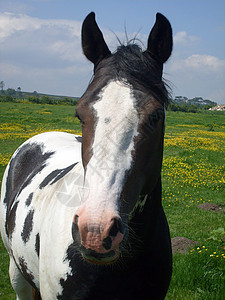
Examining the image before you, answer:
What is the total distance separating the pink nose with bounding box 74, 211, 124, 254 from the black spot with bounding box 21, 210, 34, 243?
1.41 meters

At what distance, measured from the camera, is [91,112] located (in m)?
1.87

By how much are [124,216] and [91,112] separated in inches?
26.2

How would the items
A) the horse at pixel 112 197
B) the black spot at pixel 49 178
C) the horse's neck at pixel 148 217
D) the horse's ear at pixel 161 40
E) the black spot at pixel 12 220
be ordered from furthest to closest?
the black spot at pixel 12 220
the black spot at pixel 49 178
the horse's ear at pixel 161 40
the horse's neck at pixel 148 217
the horse at pixel 112 197

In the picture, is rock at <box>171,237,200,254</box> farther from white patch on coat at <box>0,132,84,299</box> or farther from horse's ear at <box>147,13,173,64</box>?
horse's ear at <box>147,13,173,64</box>

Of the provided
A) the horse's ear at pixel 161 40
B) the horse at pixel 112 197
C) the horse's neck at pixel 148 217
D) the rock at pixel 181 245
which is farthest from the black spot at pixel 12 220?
the rock at pixel 181 245

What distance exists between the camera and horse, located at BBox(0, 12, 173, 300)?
5.15ft

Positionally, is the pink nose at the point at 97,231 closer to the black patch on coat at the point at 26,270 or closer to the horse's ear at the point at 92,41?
the horse's ear at the point at 92,41

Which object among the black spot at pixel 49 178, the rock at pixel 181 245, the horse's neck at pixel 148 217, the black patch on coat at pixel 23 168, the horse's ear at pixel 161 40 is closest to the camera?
the horse's neck at pixel 148 217

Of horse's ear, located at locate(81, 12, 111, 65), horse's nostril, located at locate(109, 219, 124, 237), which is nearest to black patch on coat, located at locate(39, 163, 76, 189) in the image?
horse's ear, located at locate(81, 12, 111, 65)

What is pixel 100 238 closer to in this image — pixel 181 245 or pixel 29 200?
pixel 29 200

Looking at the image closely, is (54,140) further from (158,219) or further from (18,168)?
(158,219)

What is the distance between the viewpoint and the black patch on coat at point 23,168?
11.5 ft

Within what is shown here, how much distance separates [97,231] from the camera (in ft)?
4.81

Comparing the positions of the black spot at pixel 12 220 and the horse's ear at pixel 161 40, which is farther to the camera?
the black spot at pixel 12 220
